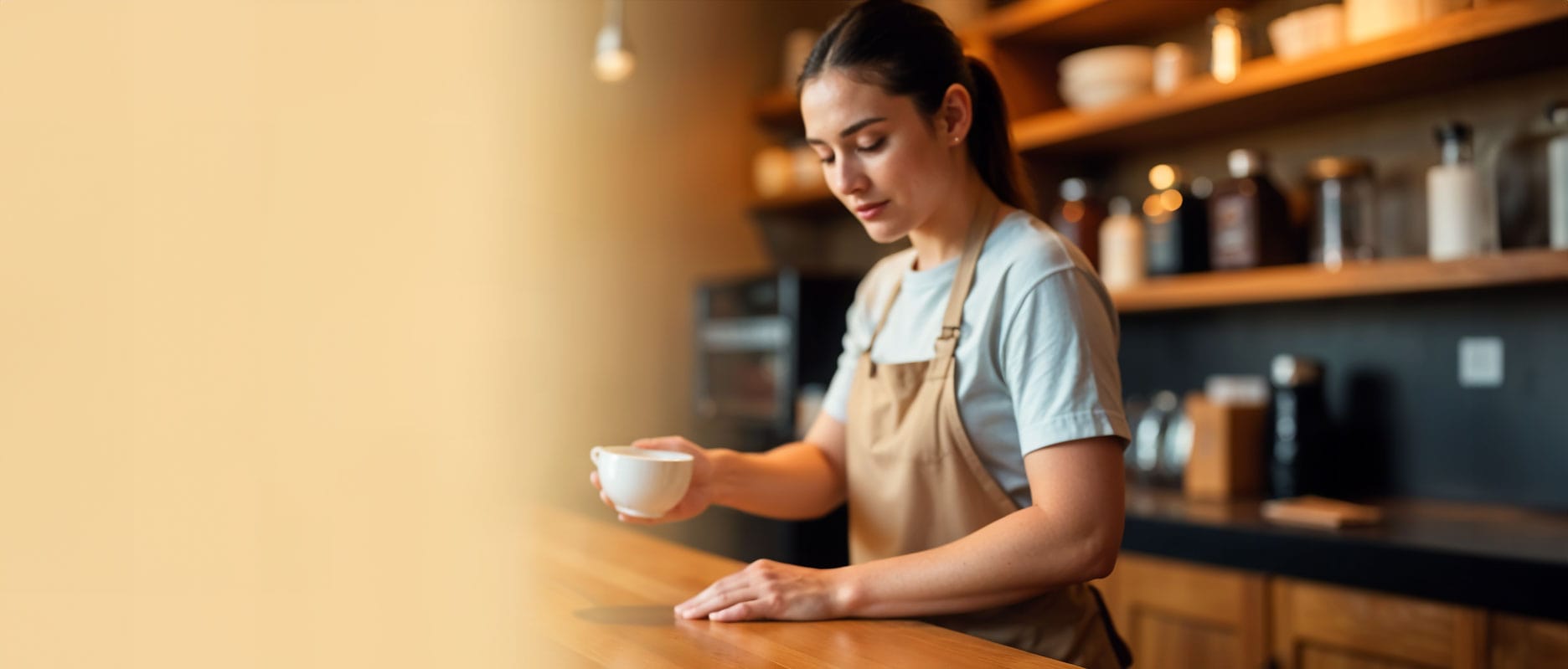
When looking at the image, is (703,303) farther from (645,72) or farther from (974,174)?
(974,174)

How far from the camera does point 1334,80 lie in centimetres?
217

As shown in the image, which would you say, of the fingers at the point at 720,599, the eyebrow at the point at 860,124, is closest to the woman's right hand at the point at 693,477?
the fingers at the point at 720,599

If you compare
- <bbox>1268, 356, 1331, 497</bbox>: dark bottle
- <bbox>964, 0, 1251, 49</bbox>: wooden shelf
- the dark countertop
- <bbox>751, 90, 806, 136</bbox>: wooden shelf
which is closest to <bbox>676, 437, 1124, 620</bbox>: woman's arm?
the dark countertop

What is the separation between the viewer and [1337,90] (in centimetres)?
225

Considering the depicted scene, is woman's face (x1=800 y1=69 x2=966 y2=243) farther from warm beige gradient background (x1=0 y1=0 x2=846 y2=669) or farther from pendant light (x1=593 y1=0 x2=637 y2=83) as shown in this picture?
pendant light (x1=593 y1=0 x2=637 y2=83)

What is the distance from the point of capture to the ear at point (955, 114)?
1200 millimetres

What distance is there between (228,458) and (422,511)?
40.8 inches

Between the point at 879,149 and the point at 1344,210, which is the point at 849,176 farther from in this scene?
the point at 1344,210

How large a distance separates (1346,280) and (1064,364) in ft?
4.29

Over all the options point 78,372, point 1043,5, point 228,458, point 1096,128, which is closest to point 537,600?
point 78,372

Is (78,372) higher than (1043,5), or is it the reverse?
(1043,5)

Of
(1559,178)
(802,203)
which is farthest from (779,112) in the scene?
(1559,178)

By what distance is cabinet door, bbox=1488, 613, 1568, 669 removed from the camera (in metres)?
1.60

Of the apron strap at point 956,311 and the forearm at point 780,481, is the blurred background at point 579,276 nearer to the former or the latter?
the forearm at point 780,481
